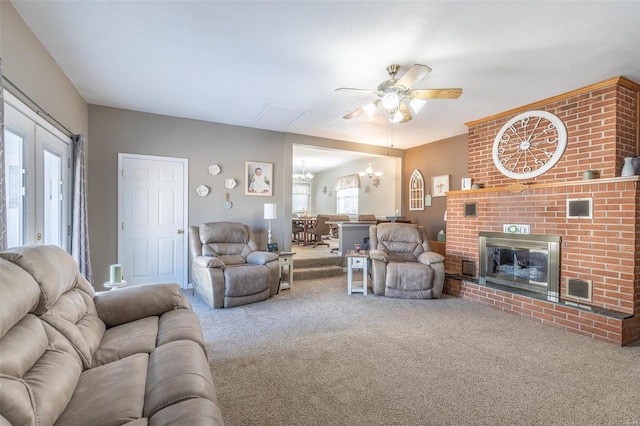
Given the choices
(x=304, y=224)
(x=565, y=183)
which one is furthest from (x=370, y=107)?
(x=304, y=224)

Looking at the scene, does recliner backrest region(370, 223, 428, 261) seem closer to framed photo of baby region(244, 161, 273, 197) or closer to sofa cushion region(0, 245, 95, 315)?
framed photo of baby region(244, 161, 273, 197)

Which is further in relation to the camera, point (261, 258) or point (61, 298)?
point (261, 258)

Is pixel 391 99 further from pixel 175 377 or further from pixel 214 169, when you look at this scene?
pixel 214 169

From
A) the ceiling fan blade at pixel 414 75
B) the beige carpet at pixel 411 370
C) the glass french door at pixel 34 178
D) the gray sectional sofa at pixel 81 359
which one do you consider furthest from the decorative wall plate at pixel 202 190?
the ceiling fan blade at pixel 414 75

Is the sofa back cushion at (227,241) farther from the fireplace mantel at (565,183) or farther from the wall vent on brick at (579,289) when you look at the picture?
the wall vent on brick at (579,289)

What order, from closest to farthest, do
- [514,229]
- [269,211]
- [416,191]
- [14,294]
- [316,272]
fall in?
[14,294] < [514,229] < [269,211] < [316,272] < [416,191]

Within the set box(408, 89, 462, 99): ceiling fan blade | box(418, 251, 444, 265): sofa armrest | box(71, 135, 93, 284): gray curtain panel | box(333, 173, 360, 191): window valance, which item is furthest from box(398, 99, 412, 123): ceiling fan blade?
box(333, 173, 360, 191): window valance

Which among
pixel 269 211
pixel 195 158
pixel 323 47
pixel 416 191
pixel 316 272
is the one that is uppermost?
pixel 323 47

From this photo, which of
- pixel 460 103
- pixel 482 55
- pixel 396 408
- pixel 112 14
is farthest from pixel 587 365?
pixel 112 14

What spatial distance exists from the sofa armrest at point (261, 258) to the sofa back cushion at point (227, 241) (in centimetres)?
14

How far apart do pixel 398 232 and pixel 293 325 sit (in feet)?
7.95

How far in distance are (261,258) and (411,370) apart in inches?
101

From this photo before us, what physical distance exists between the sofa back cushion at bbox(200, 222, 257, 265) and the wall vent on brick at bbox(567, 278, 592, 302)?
4046mm

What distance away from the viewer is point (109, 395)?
1.22 m
